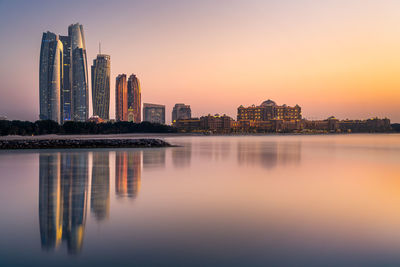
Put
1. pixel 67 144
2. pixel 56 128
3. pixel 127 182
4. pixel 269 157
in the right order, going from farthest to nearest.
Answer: pixel 56 128 → pixel 67 144 → pixel 269 157 → pixel 127 182

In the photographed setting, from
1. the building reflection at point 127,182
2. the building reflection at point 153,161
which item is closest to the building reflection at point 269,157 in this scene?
the building reflection at point 153,161

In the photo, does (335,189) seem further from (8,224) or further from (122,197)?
(8,224)

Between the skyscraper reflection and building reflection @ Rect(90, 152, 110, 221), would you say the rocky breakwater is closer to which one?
building reflection @ Rect(90, 152, 110, 221)

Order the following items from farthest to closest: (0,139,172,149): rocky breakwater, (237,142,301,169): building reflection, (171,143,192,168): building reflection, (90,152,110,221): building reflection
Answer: (0,139,172,149): rocky breakwater → (237,142,301,169): building reflection → (171,143,192,168): building reflection → (90,152,110,221): building reflection

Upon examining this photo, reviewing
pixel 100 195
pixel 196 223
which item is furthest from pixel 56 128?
pixel 196 223

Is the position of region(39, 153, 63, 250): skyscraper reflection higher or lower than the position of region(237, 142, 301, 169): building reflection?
higher

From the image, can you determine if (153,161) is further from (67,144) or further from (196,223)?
(67,144)

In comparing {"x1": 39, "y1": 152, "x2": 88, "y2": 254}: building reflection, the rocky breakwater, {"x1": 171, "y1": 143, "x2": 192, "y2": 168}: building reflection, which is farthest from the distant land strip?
{"x1": 39, "y1": 152, "x2": 88, "y2": 254}: building reflection

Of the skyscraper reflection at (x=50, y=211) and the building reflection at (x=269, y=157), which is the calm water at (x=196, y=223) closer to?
the skyscraper reflection at (x=50, y=211)

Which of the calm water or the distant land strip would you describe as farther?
the distant land strip

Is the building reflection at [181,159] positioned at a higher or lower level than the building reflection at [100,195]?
lower

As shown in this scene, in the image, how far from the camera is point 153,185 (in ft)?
49.9

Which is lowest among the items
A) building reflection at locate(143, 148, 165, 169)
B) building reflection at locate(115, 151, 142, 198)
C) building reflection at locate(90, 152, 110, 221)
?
building reflection at locate(143, 148, 165, 169)

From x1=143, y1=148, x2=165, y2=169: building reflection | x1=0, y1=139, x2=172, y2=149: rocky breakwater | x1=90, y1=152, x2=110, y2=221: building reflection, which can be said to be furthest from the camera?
x1=0, y1=139, x2=172, y2=149: rocky breakwater
